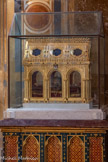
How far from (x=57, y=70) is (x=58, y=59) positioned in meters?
0.19

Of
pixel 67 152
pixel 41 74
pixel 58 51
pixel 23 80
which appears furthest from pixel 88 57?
pixel 67 152

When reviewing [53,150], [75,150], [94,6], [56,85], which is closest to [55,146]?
[53,150]

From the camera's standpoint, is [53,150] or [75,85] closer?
[53,150]

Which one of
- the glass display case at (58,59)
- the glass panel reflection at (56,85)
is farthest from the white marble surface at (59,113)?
the glass panel reflection at (56,85)

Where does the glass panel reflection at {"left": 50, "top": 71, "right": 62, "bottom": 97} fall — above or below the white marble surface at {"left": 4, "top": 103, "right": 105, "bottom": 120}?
above

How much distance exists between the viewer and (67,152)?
461cm

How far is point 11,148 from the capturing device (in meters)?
4.66

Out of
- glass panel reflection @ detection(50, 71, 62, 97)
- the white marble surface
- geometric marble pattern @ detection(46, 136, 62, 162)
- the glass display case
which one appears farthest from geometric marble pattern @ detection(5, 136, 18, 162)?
glass panel reflection @ detection(50, 71, 62, 97)

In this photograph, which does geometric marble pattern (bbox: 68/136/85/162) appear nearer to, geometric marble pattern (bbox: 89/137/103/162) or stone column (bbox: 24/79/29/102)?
geometric marble pattern (bbox: 89/137/103/162)

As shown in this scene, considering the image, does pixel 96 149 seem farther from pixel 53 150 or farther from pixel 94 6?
pixel 94 6

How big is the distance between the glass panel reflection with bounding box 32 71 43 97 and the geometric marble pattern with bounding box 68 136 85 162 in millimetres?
1010

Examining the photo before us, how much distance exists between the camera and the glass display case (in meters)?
5.04

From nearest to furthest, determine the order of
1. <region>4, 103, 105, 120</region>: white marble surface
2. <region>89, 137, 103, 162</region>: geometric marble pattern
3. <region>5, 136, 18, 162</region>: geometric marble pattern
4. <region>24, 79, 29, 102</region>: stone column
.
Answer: <region>89, 137, 103, 162</region>: geometric marble pattern
<region>5, 136, 18, 162</region>: geometric marble pattern
<region>4, 103, 105, 120</region>: white marble surface
<region>24, 79, 29, 102</region>: stone column

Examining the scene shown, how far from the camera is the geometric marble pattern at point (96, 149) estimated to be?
4.55m
